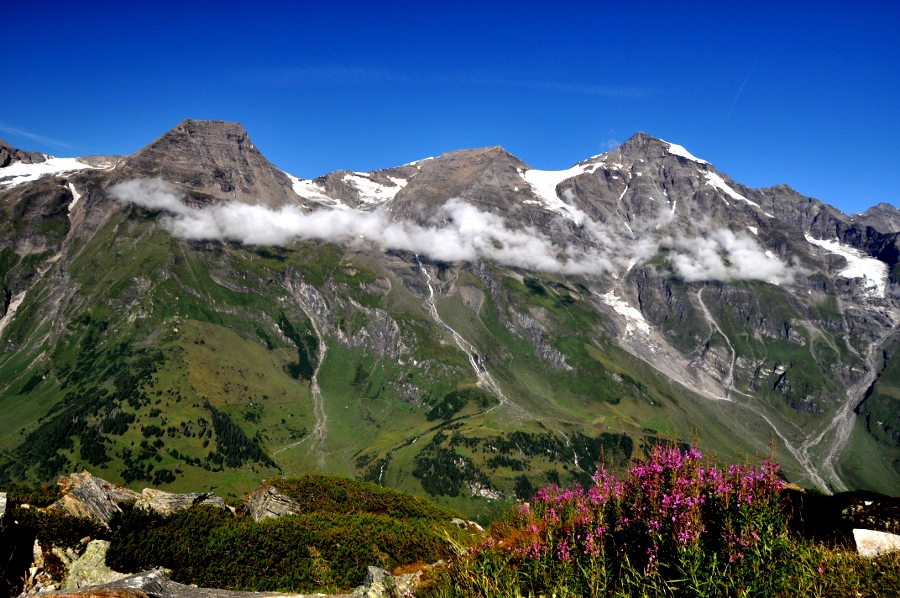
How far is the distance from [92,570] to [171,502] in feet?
29.4

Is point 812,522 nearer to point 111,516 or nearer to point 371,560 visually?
point 371,560

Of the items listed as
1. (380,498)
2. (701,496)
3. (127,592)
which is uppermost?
(701,496)

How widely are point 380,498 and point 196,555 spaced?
16836mm

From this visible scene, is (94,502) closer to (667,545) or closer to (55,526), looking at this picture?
(55,526)

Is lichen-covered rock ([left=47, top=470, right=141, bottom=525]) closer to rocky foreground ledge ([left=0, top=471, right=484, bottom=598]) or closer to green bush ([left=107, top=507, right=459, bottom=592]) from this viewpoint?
rocky foreground ledge ([left=0, top=471, right=484, bottom=598])

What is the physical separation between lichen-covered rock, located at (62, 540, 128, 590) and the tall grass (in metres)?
16.8

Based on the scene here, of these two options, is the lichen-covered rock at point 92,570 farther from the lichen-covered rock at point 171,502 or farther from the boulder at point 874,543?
the boulder at point 874,543

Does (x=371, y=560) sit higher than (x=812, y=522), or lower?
lower

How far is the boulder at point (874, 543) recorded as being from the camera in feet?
38.6

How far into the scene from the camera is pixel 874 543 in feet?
39.4

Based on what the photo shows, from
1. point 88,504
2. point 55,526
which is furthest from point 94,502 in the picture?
point 55,526

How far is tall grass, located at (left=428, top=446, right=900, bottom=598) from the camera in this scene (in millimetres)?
8547

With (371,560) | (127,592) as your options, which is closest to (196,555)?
(371,560)

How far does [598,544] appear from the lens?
31.7ft
